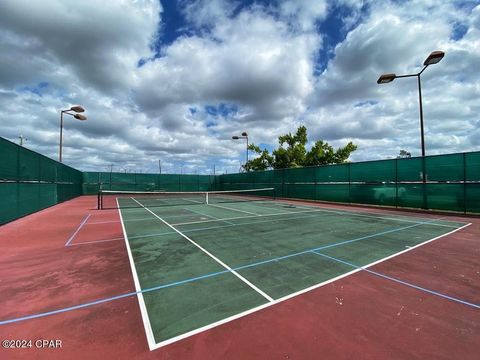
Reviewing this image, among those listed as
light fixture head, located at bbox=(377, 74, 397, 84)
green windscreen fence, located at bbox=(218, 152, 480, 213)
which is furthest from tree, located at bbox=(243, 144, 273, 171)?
light fixture head, located at bbox=(377, 74, 397, 84)

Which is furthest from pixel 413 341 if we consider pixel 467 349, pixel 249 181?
pixel 249 181

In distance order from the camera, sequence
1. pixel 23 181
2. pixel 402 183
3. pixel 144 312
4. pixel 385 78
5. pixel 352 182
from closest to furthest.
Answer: pixel 144 312, pixel 23 181, pixel 385 78, pixel 402 183, pixel 352 182

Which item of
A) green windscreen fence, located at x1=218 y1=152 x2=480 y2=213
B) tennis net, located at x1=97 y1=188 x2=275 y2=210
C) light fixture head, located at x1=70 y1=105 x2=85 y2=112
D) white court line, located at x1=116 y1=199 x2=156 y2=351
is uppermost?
light fixture head, located at x1=70 y1=105 x2=85 y2=112

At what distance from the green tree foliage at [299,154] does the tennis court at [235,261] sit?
2174 centimetres

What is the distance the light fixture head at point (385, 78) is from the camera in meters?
13.8

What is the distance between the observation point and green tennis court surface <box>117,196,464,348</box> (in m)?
3.66

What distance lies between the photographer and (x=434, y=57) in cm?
1203

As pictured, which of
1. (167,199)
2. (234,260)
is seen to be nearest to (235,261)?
(234,260)

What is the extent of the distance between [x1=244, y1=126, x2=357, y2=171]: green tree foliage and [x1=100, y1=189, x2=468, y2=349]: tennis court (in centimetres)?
2174

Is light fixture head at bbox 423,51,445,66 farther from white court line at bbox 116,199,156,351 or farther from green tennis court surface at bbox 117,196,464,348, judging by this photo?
white court line at bbox 116,199,156,351

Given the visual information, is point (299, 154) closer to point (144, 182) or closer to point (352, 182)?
point (352, 182)

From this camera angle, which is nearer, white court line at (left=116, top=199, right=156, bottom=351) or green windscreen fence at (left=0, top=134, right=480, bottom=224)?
white court line at (left=116, top=199, right=156, bottom=351)

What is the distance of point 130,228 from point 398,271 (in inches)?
367

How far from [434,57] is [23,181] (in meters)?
21.4
